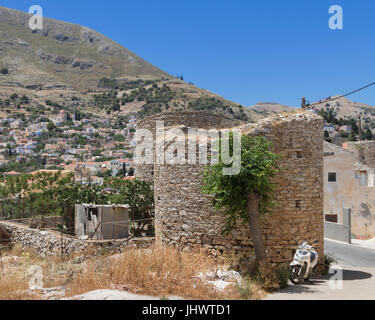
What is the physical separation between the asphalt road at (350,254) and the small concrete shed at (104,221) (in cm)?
899

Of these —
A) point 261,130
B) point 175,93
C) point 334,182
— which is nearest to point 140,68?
point 175,93

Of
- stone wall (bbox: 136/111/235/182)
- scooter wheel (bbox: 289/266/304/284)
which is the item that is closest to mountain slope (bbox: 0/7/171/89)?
stone wall (bbox: 136/111/235/182)

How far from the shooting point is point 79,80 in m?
145

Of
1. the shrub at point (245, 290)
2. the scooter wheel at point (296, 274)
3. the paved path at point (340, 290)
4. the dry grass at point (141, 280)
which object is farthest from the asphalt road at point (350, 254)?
the dry grass at point (141, 280)

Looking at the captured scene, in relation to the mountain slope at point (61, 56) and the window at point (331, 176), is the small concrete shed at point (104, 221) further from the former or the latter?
the mountain slope at point (61, 56)

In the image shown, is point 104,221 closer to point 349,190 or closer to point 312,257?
point 312,257

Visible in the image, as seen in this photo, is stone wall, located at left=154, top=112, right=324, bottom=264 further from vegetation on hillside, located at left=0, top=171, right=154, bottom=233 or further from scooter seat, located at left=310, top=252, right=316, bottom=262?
vegetation on hillside, located at left=0, top=171, right=154, bottom=233

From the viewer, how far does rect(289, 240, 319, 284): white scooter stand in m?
8.99

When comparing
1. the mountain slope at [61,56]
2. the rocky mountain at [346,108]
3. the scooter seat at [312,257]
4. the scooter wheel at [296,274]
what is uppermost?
the mountain slope at [61,56]

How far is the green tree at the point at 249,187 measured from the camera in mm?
8789

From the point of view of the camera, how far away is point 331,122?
68.0 m

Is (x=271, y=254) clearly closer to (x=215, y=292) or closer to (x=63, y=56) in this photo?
(x=215, y=292)

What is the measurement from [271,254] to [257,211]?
147cm

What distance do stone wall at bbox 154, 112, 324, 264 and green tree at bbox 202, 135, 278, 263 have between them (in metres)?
0.57
